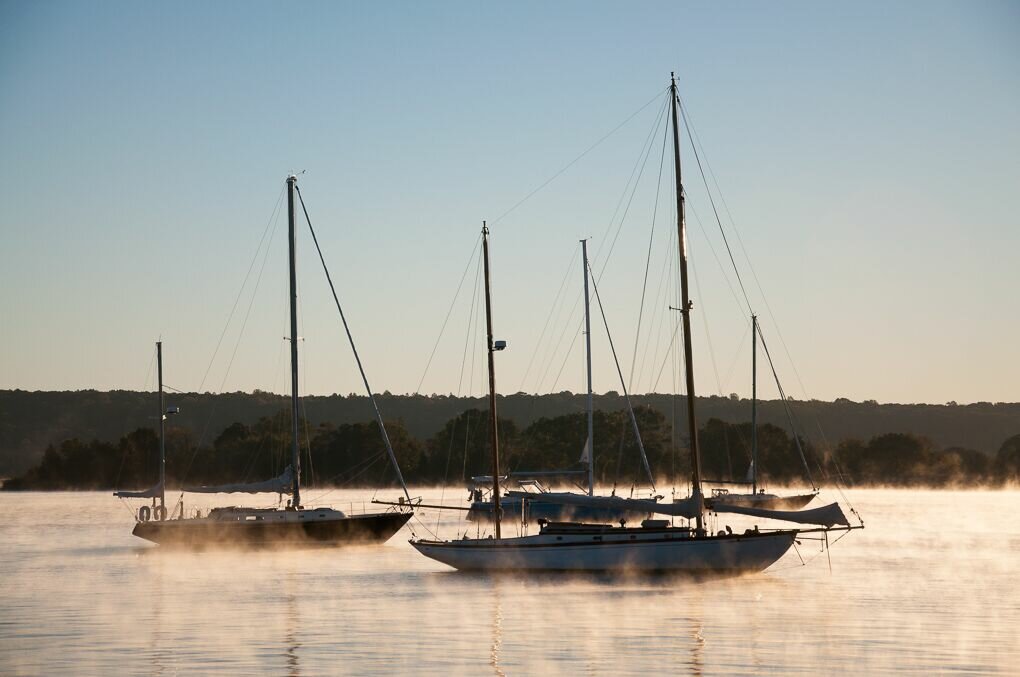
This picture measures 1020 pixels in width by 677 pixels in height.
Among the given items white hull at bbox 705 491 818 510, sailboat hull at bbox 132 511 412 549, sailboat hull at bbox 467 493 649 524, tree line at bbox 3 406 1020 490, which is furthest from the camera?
tree line at bbox 3 406 1020 490

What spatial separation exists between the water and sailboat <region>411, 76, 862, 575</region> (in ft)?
2.30

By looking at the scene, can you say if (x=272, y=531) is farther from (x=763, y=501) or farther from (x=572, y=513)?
(x=763, y=501)

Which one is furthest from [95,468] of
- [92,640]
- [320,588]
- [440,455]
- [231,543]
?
[92,640]

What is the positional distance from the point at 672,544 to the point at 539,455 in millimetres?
122759

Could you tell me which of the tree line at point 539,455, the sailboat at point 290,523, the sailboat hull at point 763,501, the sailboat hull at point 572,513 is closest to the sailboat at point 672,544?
the sailboat at point 290,523

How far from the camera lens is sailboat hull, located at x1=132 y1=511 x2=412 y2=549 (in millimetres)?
65938

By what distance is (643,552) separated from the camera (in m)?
49.3

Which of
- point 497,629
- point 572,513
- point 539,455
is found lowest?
point 497,629

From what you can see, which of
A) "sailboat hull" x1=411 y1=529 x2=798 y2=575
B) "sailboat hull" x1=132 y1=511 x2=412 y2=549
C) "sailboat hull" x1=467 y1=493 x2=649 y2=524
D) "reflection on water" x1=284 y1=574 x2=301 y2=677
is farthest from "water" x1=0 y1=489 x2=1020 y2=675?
"sailboat hull" x1=467 y1=493 x2=649 y2=524

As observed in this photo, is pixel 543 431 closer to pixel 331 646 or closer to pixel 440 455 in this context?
pixel 440 455

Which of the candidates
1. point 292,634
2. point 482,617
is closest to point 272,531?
point 482,617

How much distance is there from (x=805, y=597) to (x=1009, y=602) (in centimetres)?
606

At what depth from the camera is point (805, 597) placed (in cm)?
4684

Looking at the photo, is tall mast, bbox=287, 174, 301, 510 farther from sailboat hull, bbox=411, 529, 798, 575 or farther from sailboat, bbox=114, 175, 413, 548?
sailboat hull, bbox=411, 529, 798, 575
